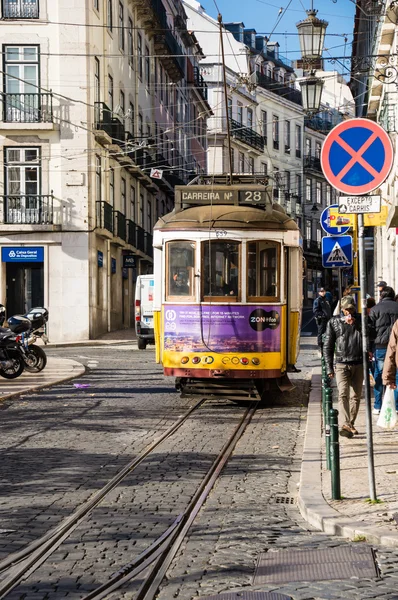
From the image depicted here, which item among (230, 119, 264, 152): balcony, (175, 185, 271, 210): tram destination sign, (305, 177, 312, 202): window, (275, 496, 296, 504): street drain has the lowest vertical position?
(275, 496, 296, 504): street drain

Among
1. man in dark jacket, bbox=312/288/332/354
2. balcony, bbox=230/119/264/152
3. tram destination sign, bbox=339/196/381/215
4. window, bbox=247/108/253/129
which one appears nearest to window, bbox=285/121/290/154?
balcony, bbox=230/119/264/152

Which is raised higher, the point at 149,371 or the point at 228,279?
the point at 228,279

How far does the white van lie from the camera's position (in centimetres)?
3397

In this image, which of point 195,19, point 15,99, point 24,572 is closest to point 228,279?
point 24,572

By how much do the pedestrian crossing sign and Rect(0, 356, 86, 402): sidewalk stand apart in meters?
5.61

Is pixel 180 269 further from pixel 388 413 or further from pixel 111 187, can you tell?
pixel 111 187

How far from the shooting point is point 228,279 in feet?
54.1

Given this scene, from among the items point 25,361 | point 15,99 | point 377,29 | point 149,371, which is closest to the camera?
point 25,361

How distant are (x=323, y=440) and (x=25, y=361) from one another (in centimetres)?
1157

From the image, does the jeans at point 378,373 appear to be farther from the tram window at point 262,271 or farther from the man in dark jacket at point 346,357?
the tram window at point 262,271

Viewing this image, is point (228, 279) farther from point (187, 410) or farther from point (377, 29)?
point (377, 29)

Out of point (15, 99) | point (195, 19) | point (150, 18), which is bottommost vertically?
point (15, 99)

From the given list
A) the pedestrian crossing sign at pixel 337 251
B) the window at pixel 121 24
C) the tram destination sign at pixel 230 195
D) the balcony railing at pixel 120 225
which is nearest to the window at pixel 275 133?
the window at pixel 121 24

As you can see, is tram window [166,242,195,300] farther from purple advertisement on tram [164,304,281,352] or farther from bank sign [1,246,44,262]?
bank sign [1,246,44,262]
